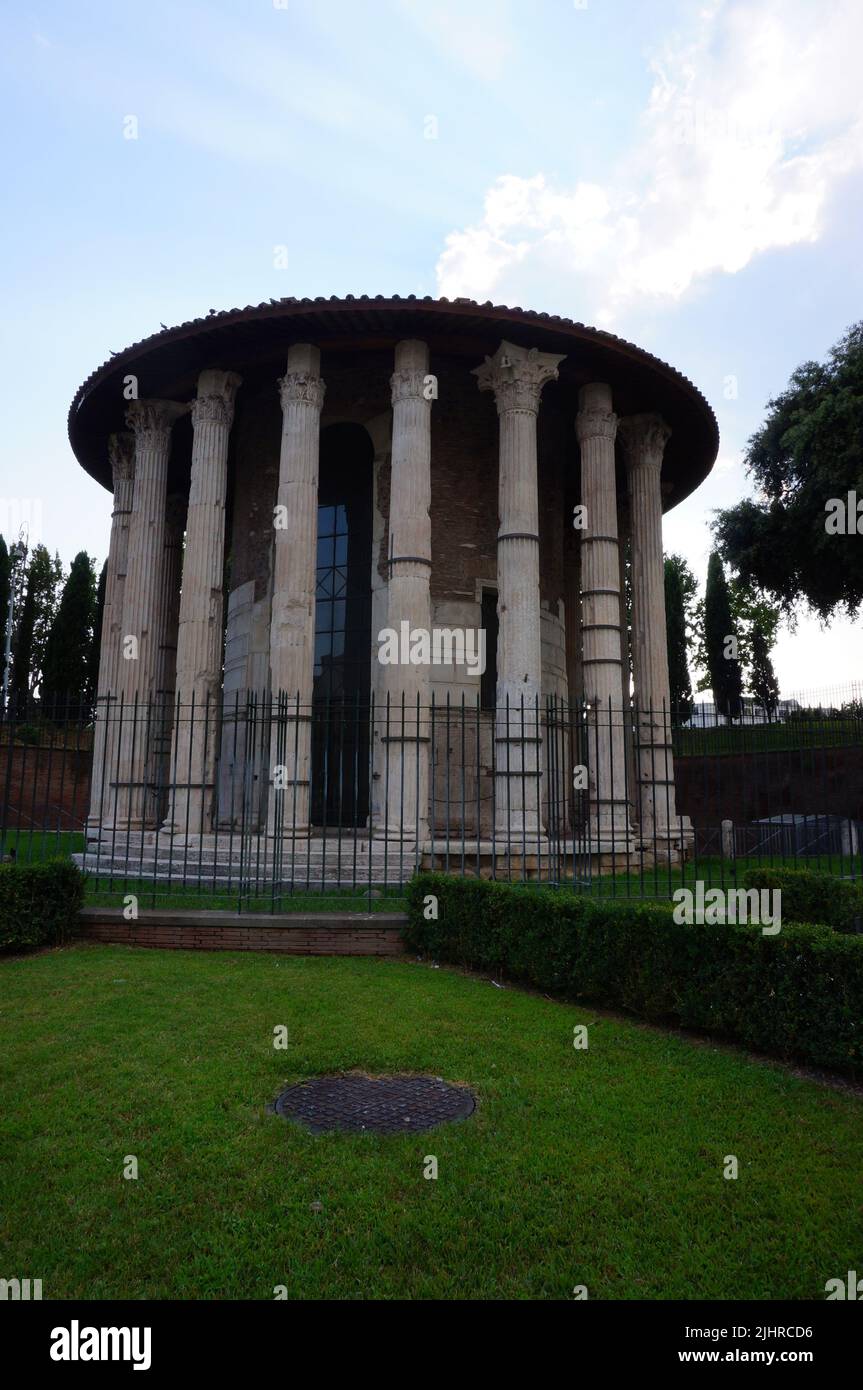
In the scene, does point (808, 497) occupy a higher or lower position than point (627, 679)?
higher

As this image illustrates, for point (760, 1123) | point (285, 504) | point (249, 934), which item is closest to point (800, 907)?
point (760, 1123)

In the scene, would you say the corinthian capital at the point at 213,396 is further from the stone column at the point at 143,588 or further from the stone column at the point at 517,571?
the stone column at the point at 517,571

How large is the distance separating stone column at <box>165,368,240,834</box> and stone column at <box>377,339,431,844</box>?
308 centimetres

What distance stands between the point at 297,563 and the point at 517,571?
3653mm

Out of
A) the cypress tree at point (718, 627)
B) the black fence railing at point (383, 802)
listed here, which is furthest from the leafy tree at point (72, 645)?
the cypress tree at point (718, 627)

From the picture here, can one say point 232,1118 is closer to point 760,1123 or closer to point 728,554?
point 760,1123

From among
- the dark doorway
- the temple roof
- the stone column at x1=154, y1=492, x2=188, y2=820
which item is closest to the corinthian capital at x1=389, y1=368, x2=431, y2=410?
the temple roof

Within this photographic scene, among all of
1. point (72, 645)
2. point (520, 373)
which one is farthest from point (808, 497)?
point (72, 645)

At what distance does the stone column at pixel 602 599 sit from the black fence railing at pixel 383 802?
0.10 metres

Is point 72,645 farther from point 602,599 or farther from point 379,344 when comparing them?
point 602,599

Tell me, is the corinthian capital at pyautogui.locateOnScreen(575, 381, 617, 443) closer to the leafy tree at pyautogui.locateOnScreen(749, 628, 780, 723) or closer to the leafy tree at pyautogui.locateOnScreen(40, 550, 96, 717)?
the leafy tree at pyautogui.locateOnScreen(40, 550, 96, 717)

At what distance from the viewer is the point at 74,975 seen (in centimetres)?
804

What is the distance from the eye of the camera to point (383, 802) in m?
13.9
